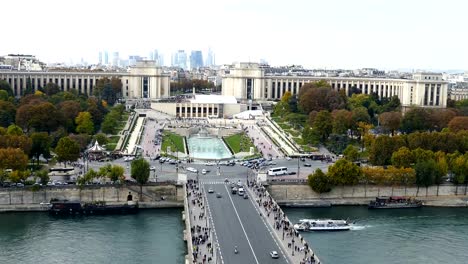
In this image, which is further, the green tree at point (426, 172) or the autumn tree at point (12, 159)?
the green tree at point (426, 172)

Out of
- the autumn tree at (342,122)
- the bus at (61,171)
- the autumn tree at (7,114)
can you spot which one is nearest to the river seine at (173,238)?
the bus at (61,171)

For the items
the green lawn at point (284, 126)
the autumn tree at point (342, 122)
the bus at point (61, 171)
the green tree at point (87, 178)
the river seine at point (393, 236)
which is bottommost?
the river seine at point (393, 236)

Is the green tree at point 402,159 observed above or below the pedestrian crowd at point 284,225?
above

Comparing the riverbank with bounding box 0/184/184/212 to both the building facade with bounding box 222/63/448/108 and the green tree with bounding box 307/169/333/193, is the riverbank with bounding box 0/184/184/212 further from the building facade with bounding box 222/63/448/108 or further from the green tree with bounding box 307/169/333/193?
the building facade with bounding box 222/63/448/108

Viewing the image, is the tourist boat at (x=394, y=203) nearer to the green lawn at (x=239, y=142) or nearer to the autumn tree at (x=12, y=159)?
the green lawn at (x=239, y=142)

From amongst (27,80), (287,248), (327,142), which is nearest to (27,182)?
(287,248)

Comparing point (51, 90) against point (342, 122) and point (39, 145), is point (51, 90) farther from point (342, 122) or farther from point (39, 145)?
point (342, 122)

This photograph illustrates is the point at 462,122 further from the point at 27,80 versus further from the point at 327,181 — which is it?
the point at 27,80
